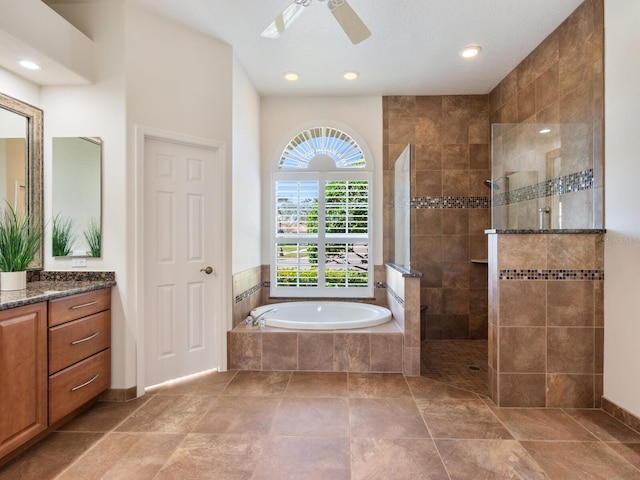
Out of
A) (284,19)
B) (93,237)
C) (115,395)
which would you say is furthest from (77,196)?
(284,19)

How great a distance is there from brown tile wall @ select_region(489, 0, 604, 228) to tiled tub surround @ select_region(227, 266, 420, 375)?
1.55 metres

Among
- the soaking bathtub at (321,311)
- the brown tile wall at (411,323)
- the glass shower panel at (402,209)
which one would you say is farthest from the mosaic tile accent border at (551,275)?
the soaking bathtub at (321,311)

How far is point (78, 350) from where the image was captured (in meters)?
2.12

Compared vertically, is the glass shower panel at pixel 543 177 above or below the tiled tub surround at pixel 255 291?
above

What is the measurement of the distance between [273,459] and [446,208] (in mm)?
3178

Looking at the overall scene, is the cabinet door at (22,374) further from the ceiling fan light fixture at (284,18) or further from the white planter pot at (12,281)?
the ceiling fan light fixture at (284,18)

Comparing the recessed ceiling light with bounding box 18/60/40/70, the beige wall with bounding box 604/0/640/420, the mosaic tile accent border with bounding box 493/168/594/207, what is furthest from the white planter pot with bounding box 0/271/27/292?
the beige wall with bounding box 604/0/640/420

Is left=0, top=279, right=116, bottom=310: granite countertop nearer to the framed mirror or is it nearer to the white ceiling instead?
the framed mirror

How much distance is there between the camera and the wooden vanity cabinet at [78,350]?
6.39 ft

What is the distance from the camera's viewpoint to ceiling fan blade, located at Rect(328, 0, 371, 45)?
5.87ft

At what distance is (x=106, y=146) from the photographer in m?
2.40

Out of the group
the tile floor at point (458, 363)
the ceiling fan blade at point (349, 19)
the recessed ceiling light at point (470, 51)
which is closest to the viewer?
the ceiling fan blade at point (349, 19)

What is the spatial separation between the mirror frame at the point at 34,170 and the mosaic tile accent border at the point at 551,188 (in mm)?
3436

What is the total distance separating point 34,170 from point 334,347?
263 centimetres
